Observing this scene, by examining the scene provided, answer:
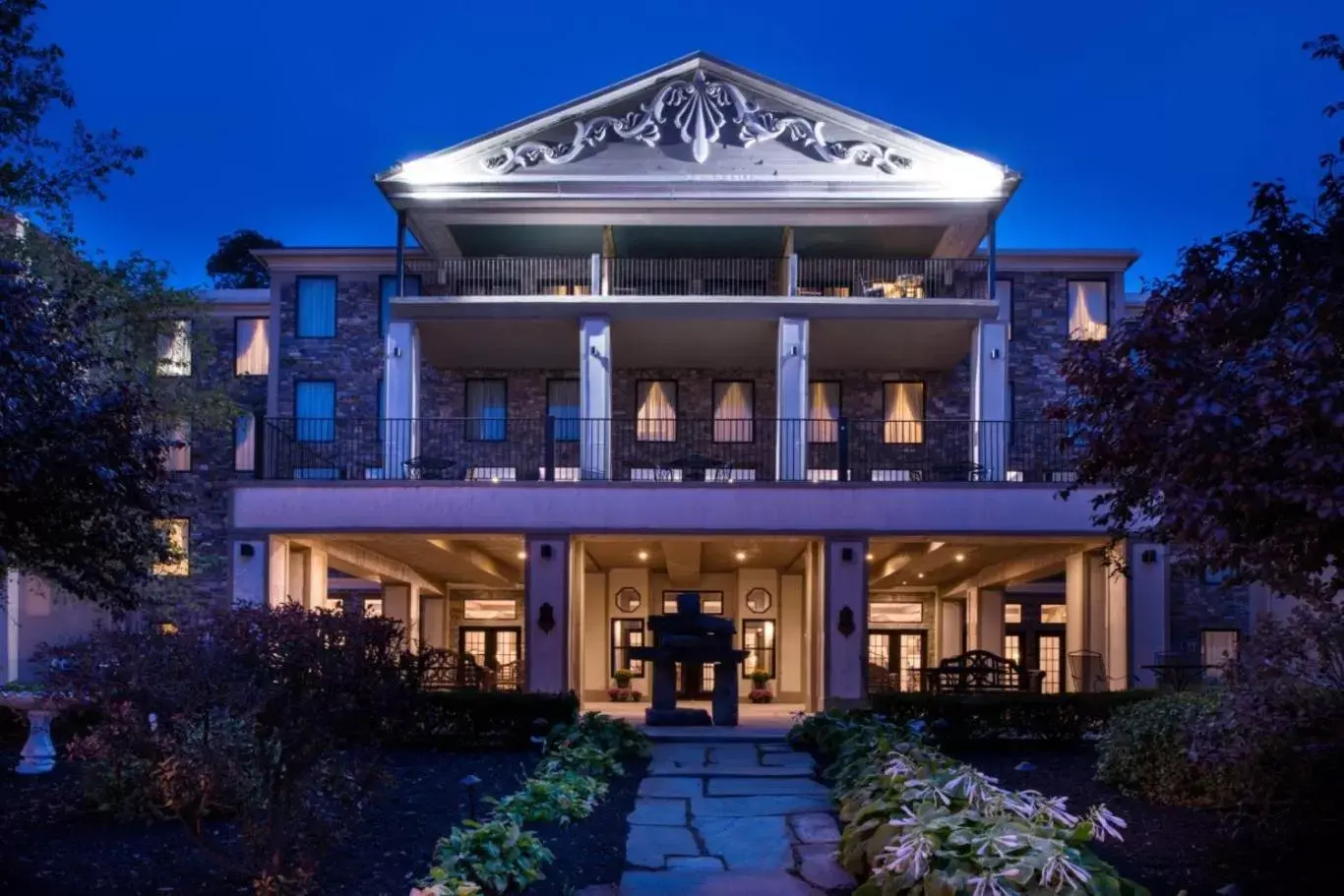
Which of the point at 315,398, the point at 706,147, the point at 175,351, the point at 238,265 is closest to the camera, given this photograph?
the point at 706,147

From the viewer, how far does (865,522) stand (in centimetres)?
2094

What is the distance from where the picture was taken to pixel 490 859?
862 cm

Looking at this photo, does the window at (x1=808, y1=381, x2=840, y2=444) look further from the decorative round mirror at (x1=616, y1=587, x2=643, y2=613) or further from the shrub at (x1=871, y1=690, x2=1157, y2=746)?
the shrub at (x1=871, y1=690, x2=1157, y2=746)

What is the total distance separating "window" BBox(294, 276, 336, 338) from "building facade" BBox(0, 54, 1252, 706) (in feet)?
0.15

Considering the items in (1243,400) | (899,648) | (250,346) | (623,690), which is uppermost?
(250,346)

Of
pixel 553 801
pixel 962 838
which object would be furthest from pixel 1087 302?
pixel 962 838

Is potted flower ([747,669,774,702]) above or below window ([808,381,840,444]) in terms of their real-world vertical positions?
below

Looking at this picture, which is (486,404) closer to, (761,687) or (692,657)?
(761,687)

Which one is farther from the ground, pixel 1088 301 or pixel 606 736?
pixel 1088 301

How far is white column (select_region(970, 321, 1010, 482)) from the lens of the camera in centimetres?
2289

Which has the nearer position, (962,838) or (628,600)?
(962,838)

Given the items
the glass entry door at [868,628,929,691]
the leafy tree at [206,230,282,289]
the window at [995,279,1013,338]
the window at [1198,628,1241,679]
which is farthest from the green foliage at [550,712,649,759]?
the leafy tree at [206,230,282,289]

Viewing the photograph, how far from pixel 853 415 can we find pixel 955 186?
524cm

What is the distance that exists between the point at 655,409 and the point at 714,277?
113 inches
